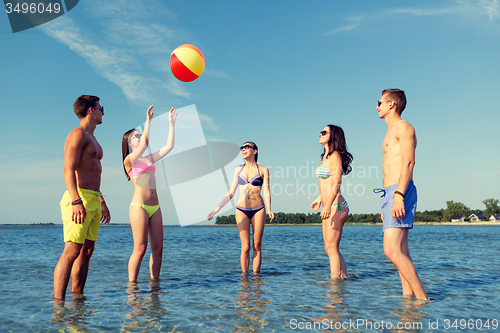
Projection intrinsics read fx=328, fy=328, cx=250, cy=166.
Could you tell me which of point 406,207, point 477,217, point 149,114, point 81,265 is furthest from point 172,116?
point 477,217

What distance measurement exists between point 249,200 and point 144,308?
331cm

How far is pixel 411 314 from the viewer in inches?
169

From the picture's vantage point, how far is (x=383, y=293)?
576 centimetres

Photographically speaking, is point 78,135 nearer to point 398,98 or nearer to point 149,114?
point 149,114

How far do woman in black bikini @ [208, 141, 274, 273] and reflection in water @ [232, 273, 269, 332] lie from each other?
31.2 inches

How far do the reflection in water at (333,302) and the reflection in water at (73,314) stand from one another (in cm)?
286

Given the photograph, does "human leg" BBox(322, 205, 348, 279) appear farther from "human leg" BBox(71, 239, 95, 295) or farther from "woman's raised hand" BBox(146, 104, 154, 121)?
"human leg" BBox(71, 239, 95, 295)

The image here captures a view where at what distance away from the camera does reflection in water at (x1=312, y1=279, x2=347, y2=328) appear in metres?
4.10

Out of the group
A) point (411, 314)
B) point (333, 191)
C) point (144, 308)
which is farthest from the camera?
point (333, 191)

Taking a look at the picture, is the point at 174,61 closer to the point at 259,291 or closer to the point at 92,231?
the point at 92,231

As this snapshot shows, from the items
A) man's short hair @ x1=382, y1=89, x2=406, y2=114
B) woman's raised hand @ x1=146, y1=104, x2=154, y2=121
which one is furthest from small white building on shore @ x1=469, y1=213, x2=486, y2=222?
woman's raised hand @ x1=146, y1=104, x2=154, y2=121

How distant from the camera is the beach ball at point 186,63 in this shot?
6941mm

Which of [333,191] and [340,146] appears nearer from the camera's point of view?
[333,191]

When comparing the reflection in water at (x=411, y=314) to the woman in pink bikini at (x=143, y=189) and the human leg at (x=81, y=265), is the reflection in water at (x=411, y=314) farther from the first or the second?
the human leg at (x=81, y=265)
